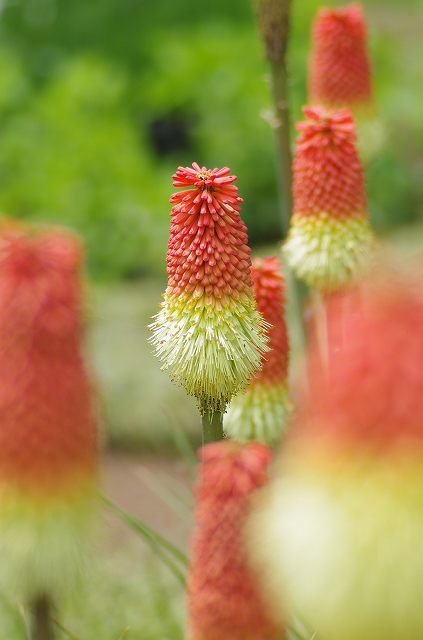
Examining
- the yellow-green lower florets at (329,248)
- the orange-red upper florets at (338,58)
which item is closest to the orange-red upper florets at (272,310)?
the yellow-green lower florets at (329,248)

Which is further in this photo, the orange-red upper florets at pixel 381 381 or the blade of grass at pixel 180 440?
the blade of grass at pixel 180 440

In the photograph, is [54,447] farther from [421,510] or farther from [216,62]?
[216,62]

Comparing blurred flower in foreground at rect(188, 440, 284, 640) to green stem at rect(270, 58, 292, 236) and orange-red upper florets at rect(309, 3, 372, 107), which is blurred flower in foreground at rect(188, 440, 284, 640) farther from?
orange-red upper florets at rect(309, 3, 372, 107)

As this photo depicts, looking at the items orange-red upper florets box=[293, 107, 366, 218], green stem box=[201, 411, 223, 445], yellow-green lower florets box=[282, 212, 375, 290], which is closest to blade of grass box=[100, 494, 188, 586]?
green stem box=[201, 411, 223, 445]

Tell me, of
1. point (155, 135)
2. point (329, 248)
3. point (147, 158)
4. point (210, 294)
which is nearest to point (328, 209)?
point (329, 248)

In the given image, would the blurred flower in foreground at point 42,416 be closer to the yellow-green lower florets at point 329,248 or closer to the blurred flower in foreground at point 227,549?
the blurred flower in foreground at point 227,549

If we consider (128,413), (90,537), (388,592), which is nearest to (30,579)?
(90,537)

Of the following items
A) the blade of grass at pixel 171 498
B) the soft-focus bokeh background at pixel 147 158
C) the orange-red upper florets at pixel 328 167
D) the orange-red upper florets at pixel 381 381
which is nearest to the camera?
the orange-red upper florets at pixel 381 381
